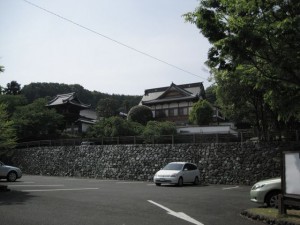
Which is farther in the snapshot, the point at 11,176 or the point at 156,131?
the point at 156,131

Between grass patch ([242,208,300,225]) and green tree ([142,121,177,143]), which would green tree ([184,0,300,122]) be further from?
→ green tree ([142,121,177,143])

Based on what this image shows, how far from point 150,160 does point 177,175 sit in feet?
23.7

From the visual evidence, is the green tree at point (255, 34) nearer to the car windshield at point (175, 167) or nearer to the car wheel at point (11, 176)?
the car windshield at point (175, 167)

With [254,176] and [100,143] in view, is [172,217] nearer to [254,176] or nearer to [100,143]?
[254,176]

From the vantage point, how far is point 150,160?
96.7ft

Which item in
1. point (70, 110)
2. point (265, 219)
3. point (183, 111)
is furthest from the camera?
point (183, 111)

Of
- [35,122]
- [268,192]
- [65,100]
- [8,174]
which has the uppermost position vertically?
[65,100]

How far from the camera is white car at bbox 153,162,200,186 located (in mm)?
22297

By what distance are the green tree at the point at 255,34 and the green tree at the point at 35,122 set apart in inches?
1421

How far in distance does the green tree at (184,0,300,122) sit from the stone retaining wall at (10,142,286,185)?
14062 millimetres

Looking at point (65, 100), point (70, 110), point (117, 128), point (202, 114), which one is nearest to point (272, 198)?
point (117, 128)

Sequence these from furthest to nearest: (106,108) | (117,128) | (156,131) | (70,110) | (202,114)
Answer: (106,108) < (70,110) < (202,114) < (117,128) < (156,131)

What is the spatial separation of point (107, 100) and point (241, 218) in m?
57.8

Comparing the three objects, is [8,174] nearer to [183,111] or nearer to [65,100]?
[65,100]
